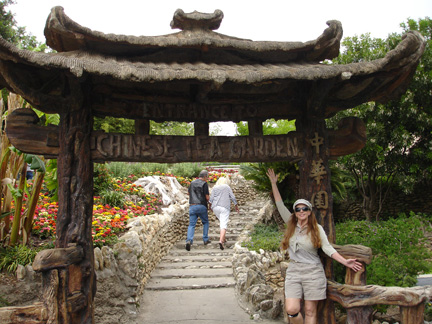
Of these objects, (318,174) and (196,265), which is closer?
(318,174)

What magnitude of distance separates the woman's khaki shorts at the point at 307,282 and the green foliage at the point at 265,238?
4.25 metres

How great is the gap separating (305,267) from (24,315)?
2812 mm

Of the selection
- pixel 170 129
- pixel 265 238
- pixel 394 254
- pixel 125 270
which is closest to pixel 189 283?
pixel 125 270

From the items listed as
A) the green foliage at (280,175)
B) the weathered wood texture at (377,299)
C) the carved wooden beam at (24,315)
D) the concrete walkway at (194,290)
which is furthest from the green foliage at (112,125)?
the weathered wood texture at (377,299)

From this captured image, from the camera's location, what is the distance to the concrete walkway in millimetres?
5754

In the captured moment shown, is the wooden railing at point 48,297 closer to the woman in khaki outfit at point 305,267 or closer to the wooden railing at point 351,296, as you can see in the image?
the wooden railing at point 351,296

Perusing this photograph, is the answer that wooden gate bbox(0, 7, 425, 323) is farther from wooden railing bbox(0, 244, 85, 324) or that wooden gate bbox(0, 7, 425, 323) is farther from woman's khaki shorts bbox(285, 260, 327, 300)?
woman's khaki shorts bbox(285, 260, 327, 300)

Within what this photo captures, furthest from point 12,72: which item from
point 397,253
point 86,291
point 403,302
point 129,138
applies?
point 397,253

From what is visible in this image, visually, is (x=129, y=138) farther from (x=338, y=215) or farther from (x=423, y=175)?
(x=338, y=215)

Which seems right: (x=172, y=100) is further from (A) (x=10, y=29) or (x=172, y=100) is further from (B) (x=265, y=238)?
(A) (x=10, y=29)

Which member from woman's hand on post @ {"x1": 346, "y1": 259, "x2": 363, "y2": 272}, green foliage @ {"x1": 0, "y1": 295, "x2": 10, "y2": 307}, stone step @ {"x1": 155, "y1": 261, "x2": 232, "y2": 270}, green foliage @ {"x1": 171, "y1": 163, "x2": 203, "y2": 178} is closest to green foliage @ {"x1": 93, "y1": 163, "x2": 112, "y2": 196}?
stone step @ {"x1": 155, "y1": 261, "x2": 232, "y2": 270}

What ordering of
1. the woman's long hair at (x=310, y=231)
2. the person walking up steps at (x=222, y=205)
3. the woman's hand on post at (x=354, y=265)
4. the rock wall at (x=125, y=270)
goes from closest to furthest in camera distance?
the woman's hand on post at (x=354, y=265)
the woman's long hair at (x=310, y=231)
the rock wall at (x=125, y=270)
the person walking up steps at (x=222, y=205)

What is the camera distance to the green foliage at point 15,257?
556 centimetres

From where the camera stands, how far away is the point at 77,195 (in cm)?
398
